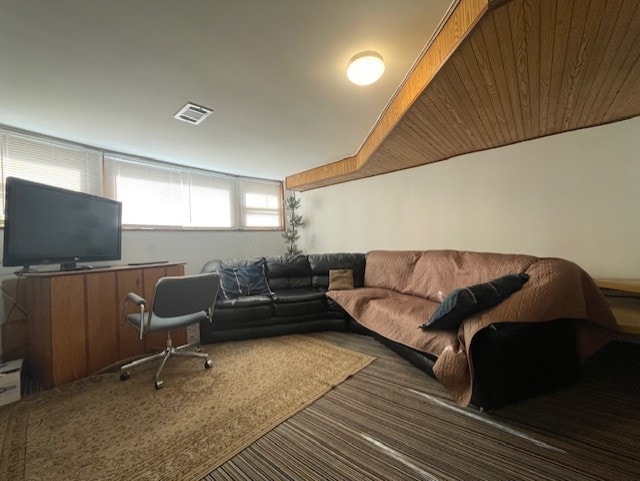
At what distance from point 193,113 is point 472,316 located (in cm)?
293

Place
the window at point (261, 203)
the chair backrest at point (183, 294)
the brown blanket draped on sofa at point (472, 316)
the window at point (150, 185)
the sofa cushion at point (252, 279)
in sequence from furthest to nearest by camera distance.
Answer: the window at point (261, 203), the sofa cushion at point (252, 279), the window at point (150, 185), the chair backrest at point (183, 294), the brown blanket draped on sofa at point (472, 316)

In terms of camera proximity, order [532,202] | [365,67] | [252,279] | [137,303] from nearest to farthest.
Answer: [365,67] < [137,303] < [532,202] < [252,279]

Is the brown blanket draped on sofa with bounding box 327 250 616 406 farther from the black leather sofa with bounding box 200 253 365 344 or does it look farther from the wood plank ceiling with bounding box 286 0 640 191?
the wood plank ceiling with bounding box 286 0 640 191

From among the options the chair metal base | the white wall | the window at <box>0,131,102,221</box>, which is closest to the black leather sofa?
the chair metal base

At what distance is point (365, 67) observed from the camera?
5.71 feet

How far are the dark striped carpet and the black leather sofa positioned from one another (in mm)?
1317

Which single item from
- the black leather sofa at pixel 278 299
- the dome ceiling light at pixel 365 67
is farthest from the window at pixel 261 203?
the dome ceiling light at pixel 365 67

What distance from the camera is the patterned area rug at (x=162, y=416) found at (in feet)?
4.18

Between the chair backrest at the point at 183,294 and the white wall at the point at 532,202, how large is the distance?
8.67 feet

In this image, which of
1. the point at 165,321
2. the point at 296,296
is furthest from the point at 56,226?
the point at 296,296

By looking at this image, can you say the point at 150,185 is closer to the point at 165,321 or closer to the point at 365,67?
the point at 165,321

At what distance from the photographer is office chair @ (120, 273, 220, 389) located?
1987 mm

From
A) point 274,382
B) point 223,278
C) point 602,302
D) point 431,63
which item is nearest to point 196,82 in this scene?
point 431,63

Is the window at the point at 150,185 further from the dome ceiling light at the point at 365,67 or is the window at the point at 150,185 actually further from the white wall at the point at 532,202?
the dome ceiling light at the point at 365,67
